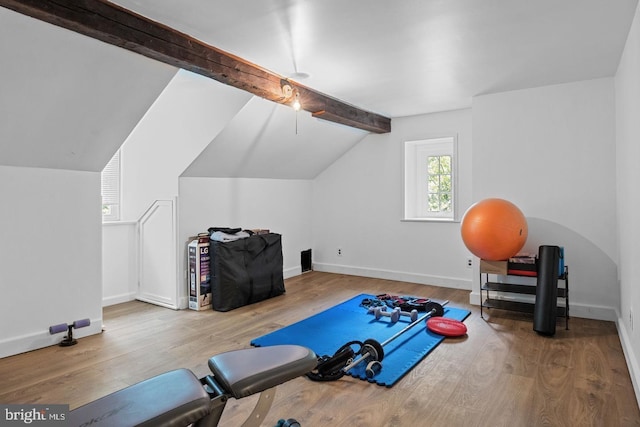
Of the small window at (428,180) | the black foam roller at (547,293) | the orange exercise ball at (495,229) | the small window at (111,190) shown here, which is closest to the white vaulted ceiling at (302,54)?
the orange exercise ball at (495,229)

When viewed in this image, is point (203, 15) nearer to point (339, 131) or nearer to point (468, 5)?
point (468, 5)

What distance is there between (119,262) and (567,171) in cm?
481

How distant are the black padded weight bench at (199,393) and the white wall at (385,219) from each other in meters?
3.89

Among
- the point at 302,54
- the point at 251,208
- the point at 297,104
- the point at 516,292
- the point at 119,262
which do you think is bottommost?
the point at 516,292

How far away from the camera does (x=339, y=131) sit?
550cm

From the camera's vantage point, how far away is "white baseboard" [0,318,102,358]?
306 cm

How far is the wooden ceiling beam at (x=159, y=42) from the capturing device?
2217 mm

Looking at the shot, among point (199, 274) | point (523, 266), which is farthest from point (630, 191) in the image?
point (199, 274)

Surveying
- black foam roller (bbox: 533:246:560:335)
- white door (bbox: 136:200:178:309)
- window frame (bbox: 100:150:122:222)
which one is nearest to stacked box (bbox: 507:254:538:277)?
black foam roller (bbox: 533:246:560:335)

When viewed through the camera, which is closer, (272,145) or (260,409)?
(260,409)

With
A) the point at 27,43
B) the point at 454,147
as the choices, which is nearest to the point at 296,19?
the point at 27,43

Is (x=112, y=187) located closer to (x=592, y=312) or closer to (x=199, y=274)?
(x=199, y=274)

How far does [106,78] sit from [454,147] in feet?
13.1

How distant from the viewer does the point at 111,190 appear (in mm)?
4758
